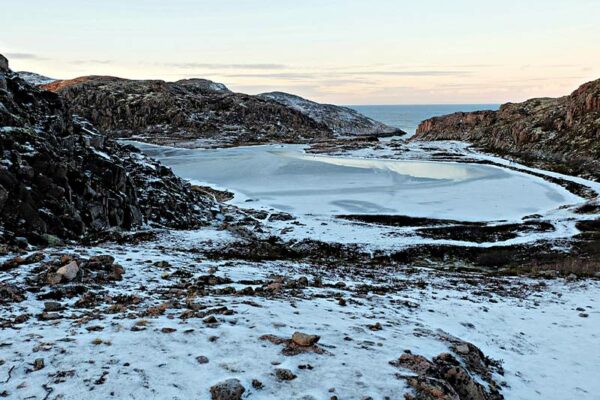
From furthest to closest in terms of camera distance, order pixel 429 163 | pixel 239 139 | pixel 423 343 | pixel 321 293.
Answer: pixel 239 139
pixel 429 163
pixel 321 293
pixel 423 343

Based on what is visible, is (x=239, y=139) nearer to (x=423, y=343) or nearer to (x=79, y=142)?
(x=79, y=142)

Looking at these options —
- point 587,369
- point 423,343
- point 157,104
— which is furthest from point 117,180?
point 157,104

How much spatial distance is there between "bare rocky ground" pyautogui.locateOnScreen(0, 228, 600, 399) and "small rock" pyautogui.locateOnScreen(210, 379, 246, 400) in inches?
0.8

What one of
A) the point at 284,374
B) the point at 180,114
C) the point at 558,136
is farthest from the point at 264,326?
the point at 180,114

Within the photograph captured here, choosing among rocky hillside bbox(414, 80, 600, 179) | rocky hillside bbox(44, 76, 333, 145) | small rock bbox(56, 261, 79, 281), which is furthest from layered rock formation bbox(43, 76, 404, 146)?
small rock bbox(56, 261, 79, 281)

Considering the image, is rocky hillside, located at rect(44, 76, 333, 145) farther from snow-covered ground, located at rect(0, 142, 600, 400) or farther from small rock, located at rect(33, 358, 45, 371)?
small rock, located at rect(33, 358, 45, 371)

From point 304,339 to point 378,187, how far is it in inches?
1852

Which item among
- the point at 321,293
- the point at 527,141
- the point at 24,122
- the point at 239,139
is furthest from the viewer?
the point at 239,139

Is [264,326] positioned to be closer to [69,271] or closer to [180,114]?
[69,271]

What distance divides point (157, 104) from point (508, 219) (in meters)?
135

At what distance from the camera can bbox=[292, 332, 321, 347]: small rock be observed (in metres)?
8.28

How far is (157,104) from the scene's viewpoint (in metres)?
151

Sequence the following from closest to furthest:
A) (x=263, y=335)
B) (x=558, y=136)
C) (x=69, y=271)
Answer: (x=263, y=335) < (x=69, y=271) < (x=558, y=136)

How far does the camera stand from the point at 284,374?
Answer: 7.11 meters
